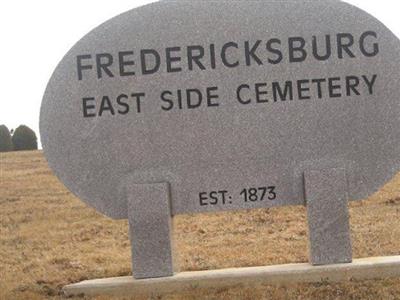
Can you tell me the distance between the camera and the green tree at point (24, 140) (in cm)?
3819

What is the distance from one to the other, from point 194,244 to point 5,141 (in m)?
28.2

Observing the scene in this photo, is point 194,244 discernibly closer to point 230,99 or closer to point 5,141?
point 230,99

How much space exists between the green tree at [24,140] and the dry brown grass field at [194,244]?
65.8ft

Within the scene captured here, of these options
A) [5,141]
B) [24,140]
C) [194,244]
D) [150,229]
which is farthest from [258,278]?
[5,141]

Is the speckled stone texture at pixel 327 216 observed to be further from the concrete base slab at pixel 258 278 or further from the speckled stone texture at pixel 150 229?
the speckled stone texture at pixel 150 229

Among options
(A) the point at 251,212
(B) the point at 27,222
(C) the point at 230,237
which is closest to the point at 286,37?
(C) the point at 230,237

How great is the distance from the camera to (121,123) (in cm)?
841

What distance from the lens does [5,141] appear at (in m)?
38.1

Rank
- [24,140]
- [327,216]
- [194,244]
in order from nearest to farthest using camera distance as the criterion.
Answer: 1. [327,216]
2. [194,244]
3. [24,140]

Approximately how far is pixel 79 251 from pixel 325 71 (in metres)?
5.37

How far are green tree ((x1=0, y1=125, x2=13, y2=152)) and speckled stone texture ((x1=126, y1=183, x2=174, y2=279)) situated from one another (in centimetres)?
3125

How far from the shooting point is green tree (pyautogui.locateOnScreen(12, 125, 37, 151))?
38.2 metres

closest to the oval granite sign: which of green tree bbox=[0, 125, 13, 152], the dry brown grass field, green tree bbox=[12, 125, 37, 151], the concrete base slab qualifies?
the concrete base slab

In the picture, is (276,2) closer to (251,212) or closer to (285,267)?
(285,267)
